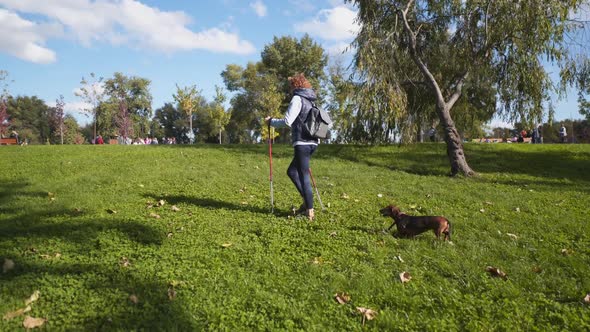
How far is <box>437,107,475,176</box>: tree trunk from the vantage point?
485 inches

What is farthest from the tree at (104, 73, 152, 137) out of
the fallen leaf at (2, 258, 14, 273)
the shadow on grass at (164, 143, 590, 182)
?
the fallen leaf at (2, 258, 14, 273)

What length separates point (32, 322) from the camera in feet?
10.4

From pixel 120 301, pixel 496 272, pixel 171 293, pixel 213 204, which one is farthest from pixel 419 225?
pixel 213 204

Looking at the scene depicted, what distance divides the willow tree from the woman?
800cm

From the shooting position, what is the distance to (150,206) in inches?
279

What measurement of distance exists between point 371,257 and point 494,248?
179cm

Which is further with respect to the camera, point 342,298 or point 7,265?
point 7,265

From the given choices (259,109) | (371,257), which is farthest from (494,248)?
(259,109)

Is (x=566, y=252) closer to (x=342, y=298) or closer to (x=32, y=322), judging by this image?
(x=342, y=298)

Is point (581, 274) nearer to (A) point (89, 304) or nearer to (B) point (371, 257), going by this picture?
(B) point (371, 257)

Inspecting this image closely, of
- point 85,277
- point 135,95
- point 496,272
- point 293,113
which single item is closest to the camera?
point 85,277

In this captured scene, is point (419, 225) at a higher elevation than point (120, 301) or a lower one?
higher

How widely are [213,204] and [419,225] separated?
398cm

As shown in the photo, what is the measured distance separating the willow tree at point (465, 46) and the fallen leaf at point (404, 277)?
917 cm
